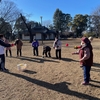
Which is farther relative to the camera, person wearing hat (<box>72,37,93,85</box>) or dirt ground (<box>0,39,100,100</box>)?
person wearing hat (<box>72,37,93,85</box>)

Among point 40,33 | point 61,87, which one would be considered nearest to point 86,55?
point 61,87

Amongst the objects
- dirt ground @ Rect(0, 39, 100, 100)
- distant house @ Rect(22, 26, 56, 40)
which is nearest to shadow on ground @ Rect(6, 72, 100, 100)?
dirt ground @ Rect(0, 39, 100, 100)

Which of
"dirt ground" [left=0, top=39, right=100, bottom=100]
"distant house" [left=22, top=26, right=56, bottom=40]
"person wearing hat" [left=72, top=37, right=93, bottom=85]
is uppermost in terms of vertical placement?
"distant house" [left=22, top=26, right=56, bottom=40]

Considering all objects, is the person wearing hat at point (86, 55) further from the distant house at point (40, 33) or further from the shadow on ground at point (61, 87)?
the distant house at point (40, 33)

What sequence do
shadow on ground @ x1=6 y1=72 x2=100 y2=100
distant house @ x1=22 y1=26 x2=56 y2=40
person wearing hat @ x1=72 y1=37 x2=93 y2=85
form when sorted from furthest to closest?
distant house @ x1=22 y1=26 x2=56 y2=40 → person wearing hat @ x1=72 y1=37 x2=93 y2=85 → shadow on ground @ x1=6 y1=72 x2=100 y2=100

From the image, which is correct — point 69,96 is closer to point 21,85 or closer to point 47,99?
point 47,99

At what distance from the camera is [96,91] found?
569cm

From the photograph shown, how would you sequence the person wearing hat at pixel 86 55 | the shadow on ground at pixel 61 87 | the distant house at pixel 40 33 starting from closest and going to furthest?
the shadow on ground at pixel 61 87, the person wearing hat at pixel 86 55, the distant house at pixel 40 33

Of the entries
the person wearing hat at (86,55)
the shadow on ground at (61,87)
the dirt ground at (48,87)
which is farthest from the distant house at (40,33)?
the person wearing hat at (86,55)

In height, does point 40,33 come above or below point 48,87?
above

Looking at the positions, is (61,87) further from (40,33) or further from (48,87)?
(40,33)

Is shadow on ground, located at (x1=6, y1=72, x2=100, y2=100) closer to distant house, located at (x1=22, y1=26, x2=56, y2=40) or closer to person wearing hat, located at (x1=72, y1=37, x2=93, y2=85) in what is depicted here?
person wearing hat, located at (x1=72, y1=37, x2=93, y2=85)

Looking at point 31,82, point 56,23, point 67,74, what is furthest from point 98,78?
point 56,23

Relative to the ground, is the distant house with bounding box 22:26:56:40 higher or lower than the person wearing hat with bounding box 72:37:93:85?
higher
